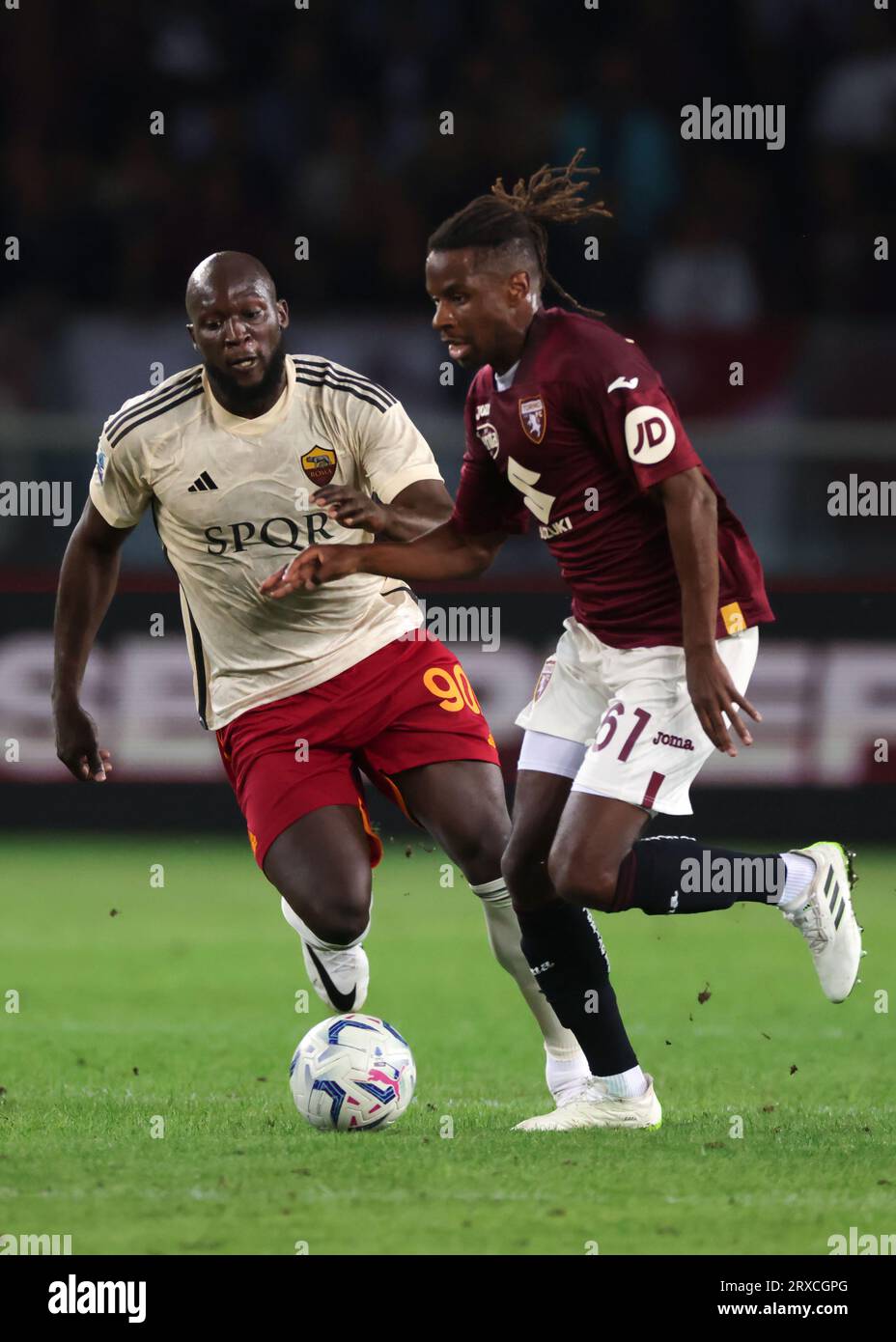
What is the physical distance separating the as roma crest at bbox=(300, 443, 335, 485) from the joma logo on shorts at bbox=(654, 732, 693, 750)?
144 centimetres

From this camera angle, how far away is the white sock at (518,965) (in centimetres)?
540

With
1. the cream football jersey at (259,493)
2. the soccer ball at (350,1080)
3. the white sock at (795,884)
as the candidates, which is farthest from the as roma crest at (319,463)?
the white sock at (795,884)

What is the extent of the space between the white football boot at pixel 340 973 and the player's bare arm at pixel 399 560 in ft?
3.65

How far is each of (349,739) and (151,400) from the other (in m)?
Result: 1.16

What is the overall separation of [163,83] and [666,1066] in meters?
9.99

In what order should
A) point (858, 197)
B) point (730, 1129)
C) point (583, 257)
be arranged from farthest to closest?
point (858, 197) → point (583, 257) → point (730, 1129)

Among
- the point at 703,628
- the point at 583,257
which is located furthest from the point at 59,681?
the point at 583,257

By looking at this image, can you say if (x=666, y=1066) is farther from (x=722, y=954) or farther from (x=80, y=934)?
(x=80, y=934)

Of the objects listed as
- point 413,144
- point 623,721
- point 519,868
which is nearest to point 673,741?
point 623,721

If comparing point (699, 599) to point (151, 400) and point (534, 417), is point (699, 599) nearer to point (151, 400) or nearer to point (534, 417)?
point (534, 417)

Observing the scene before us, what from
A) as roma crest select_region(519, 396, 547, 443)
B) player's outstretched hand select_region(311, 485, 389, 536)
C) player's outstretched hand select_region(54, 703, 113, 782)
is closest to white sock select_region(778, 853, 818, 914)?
as roma crest select_region(519, 396, 547, 443)
